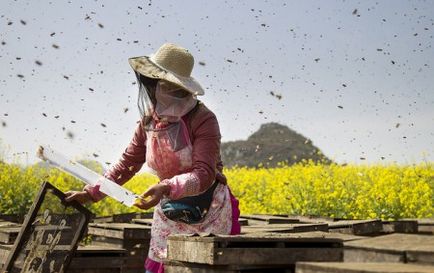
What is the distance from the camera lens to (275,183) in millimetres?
12547

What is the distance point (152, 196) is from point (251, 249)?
0.59 metres

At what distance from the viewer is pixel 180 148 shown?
389 cm

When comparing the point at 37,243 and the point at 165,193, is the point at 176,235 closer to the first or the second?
the point at 165,193

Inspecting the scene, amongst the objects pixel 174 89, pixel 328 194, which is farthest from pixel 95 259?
pixel 328 194

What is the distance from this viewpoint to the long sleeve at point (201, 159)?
12.1 feet

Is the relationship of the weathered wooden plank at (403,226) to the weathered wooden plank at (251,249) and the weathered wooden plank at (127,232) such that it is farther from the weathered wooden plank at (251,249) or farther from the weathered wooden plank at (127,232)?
the weathered wooden plank at (251,249)

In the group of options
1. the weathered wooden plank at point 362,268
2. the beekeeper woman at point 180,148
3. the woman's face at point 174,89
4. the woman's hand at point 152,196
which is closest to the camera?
the weathered wooden plank at point 362,268

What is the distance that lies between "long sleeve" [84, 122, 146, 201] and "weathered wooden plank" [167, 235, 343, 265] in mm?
825

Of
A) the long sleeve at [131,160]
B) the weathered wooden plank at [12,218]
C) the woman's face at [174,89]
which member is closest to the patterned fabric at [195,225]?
the long sleeve at [131,160]

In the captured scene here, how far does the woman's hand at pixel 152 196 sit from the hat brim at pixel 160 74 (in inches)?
22.6

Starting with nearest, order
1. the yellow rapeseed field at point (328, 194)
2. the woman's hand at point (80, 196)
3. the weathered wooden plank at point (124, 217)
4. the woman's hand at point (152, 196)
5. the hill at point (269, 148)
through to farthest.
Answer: the woman's hand at point (152, 196), the woman's hand at point (80, 196), the weathered wooden plank at point (124, 217), the yellow rapeseed field at point (328, 194), the hill at point (269, 148)

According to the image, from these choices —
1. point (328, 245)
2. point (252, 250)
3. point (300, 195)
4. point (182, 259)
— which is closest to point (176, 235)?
point (182, 259)

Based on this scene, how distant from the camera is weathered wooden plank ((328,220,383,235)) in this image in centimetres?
583

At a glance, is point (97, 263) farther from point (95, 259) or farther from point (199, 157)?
point (199, 157)
